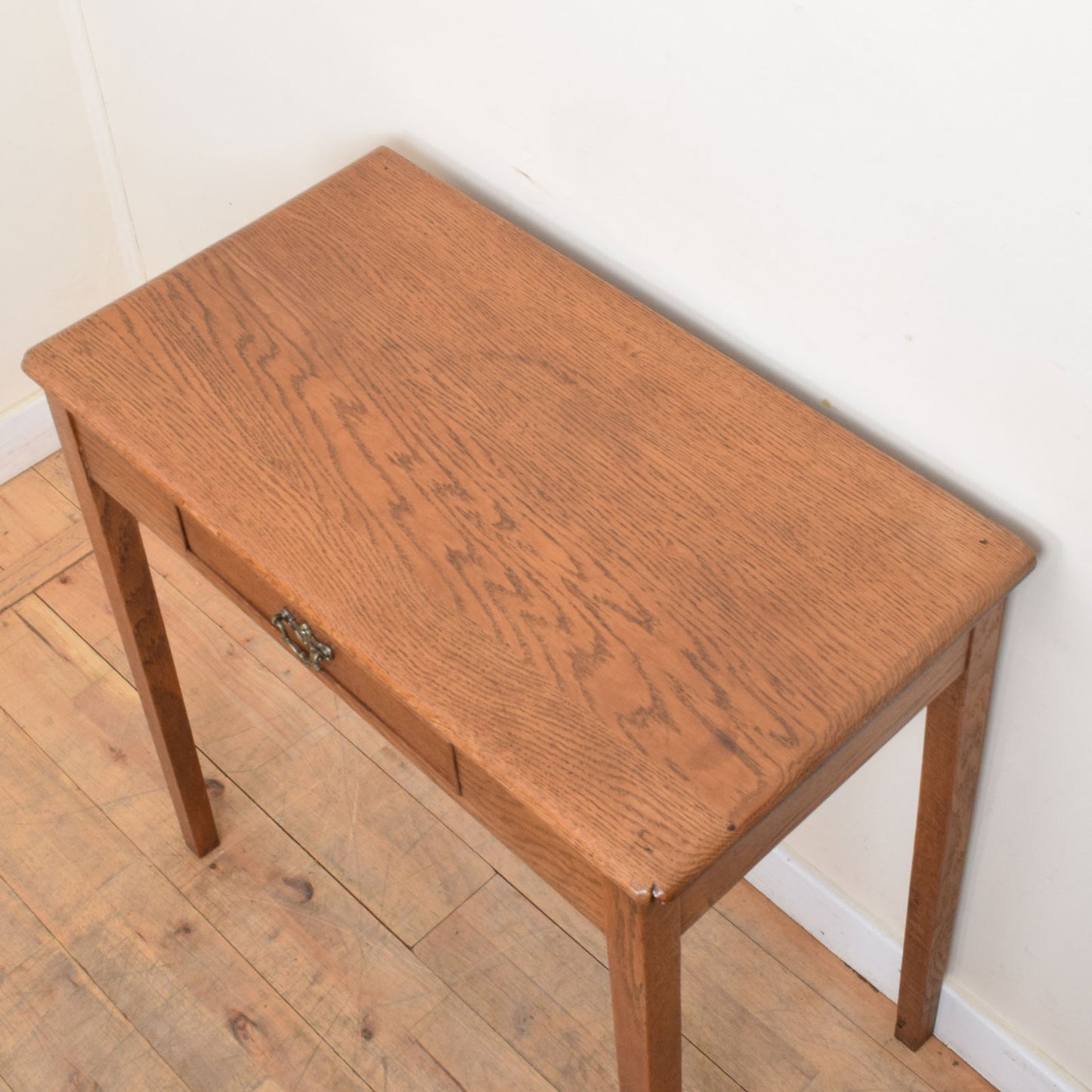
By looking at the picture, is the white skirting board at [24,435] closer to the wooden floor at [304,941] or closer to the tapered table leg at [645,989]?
the wooden floor at [304,941]

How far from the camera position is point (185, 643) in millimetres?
1944

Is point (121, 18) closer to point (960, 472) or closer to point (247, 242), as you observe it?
point (247, 242)

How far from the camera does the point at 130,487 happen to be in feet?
4.18

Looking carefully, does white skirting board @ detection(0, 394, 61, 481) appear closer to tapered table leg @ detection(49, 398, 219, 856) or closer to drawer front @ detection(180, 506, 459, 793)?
tapered table leg @ detection(49, 398, 219, 856)

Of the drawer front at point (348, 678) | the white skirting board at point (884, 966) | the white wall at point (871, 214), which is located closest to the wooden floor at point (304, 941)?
the white skirting board at point (884, 966)

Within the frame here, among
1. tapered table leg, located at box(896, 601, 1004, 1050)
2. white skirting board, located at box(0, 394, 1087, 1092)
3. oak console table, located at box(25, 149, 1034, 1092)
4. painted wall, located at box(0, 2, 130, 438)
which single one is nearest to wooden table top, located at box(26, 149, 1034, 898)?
oak console table, located at box(25, 149, 1034, 1092)

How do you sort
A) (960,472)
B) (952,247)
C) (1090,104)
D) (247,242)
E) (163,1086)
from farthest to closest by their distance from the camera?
(163,1086)
(247,242)
(960,472)
(952,247)
(1090,104)

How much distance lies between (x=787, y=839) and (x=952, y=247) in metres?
0.81

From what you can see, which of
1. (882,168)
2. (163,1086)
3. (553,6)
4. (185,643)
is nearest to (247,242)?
(553,6)

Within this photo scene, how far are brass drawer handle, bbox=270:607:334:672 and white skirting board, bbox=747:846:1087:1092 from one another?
703 mm

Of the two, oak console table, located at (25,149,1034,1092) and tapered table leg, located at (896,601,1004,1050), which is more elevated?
oak console table, located at (25,149,1034,1092)

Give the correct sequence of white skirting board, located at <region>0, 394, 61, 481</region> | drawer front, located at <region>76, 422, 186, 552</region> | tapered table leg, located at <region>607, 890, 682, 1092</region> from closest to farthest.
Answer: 1. tapered table leg, located at <region>607, 890, 682, 1092</region>
2. drawer front, located at <region>76, 422, 186, 552</region>
3. white skirting board, located at <region>0, 394, 61, 481</region>

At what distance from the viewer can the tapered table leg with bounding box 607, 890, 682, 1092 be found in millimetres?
940

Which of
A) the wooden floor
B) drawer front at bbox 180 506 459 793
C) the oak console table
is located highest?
the oak console table
